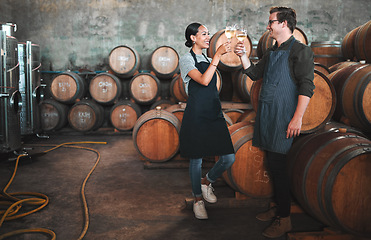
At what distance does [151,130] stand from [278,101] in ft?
7.22

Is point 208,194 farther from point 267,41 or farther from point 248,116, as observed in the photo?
point 267,41

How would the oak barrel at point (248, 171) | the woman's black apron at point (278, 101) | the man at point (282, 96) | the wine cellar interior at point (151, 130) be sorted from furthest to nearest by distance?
1. the oak barrel at point (248, 171)
2. the wine cellar interior at point (151, 130)
3. the woman's black apron at point (278, 101)
4. the man at point (282, 96)

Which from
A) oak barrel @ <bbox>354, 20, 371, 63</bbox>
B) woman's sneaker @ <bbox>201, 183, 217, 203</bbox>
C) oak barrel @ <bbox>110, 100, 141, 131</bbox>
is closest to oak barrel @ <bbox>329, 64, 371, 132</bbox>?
oak barrel @ <bbox>354, 20, 371, 63</bbox>

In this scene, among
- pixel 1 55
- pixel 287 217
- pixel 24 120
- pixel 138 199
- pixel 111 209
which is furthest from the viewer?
pixel 24 120

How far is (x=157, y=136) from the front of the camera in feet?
13.4

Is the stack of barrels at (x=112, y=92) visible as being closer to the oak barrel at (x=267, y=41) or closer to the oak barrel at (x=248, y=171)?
the oak barrel at (x=267, y=41)

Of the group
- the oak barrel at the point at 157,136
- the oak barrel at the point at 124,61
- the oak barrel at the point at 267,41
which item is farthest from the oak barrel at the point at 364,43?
the oak barrel at the point at 124,61

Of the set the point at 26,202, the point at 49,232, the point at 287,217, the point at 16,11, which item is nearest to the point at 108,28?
the point at 16,11

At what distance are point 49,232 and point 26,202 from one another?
817 mm

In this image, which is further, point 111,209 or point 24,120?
point 24,120

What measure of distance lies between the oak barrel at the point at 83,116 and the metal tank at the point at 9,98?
1930 millimetres

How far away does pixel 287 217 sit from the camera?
234cm

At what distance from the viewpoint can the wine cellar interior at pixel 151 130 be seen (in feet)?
7.63

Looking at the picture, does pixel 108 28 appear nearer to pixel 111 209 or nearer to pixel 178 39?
pixel 178 39
